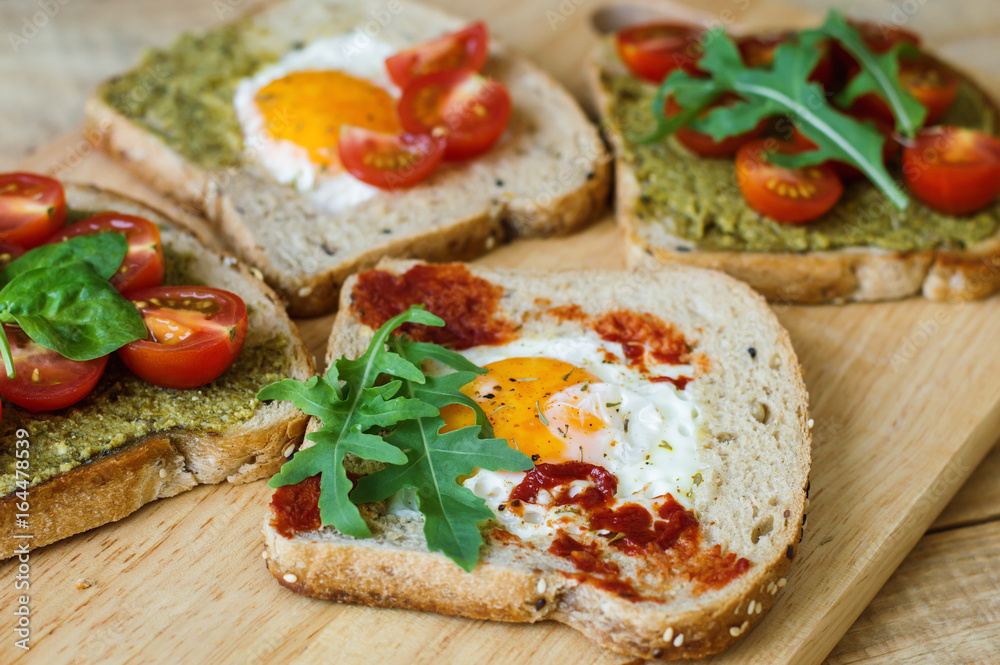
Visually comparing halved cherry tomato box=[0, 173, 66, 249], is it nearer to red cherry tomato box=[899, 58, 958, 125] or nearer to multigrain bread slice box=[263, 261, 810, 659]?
multigrain bread slice box=[263, 261, 810, 659]

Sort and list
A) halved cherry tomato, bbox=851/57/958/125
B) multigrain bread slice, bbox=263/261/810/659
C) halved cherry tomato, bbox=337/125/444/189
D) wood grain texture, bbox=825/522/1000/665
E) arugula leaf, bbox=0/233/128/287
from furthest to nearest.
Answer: halved cherry tomato, bbox=851/57/958/125 < halved cherry tomato, bbox=337/125/444/189 < arugula leaf, bbox=0/233/128/287 < wood grain texture, bbox=825/522/1000/665 < multigrain bread slice, bbox=263/261/810/659

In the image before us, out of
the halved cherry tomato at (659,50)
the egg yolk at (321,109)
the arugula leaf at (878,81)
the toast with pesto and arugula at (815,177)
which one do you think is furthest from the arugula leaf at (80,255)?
the arugula leaf at (878,81)

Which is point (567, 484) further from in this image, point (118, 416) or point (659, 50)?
point (659, 50)

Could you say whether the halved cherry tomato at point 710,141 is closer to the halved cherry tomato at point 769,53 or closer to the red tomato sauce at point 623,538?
the halved cherry tomato at point 769,53

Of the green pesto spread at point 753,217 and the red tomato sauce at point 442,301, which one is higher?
the green pesto spread at point 753,217

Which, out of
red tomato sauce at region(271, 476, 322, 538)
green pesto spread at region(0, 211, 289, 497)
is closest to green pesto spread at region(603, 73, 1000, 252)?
green pesto spread at region(0, 211, 289, 497)

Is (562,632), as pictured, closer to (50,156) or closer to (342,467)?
(342,467)

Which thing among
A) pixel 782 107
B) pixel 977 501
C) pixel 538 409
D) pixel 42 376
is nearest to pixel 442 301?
pixel 538 409
